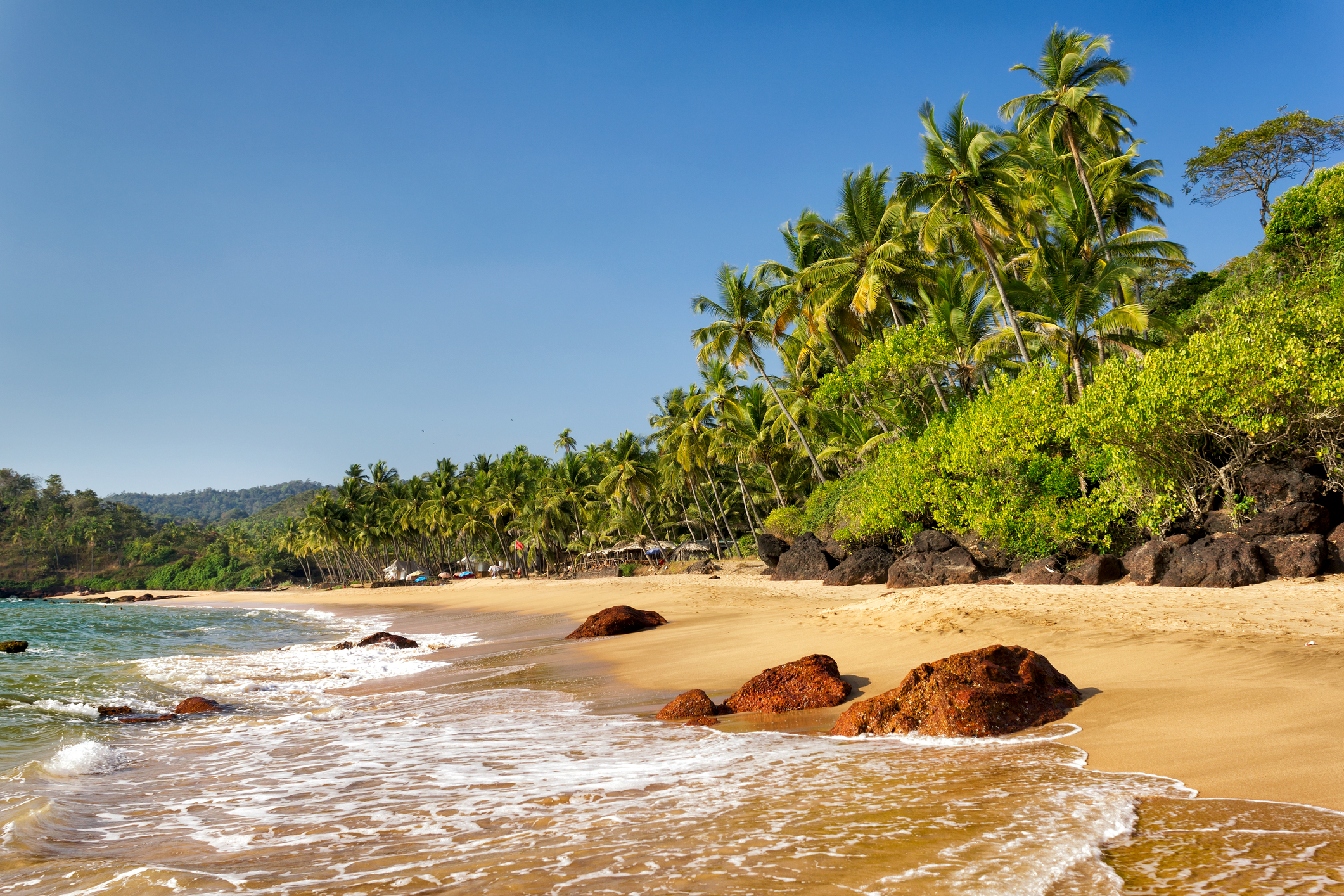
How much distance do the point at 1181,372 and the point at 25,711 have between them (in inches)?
726

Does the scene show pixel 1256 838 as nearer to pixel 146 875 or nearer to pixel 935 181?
pixel 146 875

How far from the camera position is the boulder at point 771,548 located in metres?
28.7

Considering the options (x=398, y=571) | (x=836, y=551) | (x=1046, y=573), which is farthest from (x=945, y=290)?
(x=398, y=571)

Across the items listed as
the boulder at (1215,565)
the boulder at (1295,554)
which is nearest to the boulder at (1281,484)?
the boulder at (1295,554)

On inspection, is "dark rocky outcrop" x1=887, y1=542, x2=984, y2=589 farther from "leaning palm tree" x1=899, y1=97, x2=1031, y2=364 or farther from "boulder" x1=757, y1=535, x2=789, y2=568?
"boulder" x1=757, y1=535, x2=789, y2=568

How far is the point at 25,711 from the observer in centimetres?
923

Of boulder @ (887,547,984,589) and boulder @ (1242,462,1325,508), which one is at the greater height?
boulder @ (1242,462,1325,508)

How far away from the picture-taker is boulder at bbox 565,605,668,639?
582 inches

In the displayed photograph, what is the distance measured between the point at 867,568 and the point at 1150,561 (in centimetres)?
797

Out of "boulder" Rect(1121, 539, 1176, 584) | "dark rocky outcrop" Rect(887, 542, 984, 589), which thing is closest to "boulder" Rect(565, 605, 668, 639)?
"dark rocky outcrop" Rect(887, 542, 984, 589)

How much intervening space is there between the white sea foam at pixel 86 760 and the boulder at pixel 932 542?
16.4m

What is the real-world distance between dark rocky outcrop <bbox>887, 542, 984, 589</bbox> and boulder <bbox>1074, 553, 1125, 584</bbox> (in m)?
2.59

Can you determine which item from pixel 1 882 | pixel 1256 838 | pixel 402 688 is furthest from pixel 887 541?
pixel 1 882

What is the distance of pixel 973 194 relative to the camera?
21.1m
